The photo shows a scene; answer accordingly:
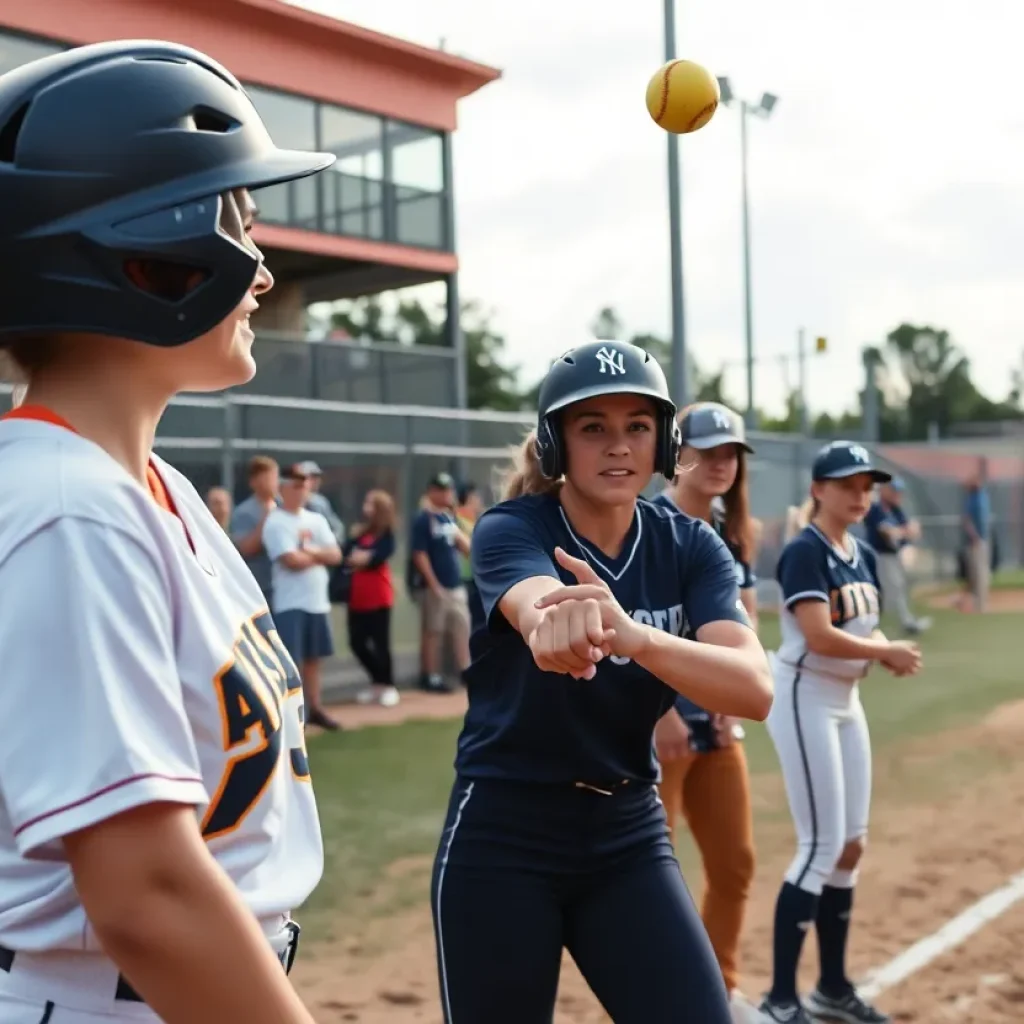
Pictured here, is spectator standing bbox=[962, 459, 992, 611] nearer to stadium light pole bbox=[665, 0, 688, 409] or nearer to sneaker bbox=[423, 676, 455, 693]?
sneaker bbox=[423, 676, 455, 693]

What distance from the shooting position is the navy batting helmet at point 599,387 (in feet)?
10.2

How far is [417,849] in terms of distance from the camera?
665cm

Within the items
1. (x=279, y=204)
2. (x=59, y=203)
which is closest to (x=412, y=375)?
(x=279, y=204)

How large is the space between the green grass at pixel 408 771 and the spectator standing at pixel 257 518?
4.56 ft

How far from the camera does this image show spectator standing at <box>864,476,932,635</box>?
1559 centimetres

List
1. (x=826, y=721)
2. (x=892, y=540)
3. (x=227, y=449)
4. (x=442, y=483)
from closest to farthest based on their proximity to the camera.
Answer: (x=826, y=721) < (x=227, y=449) < (x=442, y=483) < (x=892, y=540)

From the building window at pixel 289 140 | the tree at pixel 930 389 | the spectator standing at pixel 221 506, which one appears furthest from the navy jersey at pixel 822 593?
the tree at pixel 930 389

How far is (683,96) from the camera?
603 centimetres

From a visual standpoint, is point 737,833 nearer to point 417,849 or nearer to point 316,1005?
point 316,1005

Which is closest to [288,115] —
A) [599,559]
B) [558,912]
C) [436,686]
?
[436,686]

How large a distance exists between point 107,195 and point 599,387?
189 cm

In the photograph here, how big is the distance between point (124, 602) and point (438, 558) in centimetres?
1107

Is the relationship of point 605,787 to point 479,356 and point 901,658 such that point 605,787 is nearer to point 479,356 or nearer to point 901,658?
point 901,658

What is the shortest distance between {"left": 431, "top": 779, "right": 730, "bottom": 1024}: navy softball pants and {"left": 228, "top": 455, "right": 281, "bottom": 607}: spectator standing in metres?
6.85
